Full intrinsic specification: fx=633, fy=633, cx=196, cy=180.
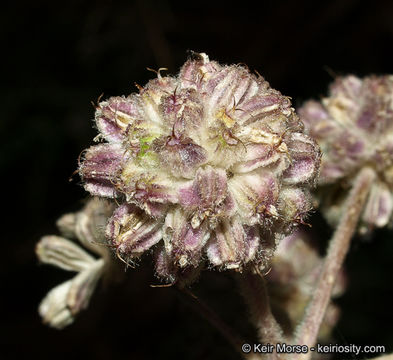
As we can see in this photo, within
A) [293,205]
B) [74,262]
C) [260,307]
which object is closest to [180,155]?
[293,205]

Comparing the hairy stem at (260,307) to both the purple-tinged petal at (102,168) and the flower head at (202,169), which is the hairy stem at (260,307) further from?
the purple-tinged petal at (102,168)

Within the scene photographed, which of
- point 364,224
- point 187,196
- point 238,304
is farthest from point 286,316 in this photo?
point 187,196

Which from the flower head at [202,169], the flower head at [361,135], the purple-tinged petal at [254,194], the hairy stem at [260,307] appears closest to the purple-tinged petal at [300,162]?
the flower head at [202,169]

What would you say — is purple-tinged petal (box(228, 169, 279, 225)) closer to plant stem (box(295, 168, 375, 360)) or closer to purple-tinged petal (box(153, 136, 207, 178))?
purple-tinged petal (box(153, 136, 207, 178))

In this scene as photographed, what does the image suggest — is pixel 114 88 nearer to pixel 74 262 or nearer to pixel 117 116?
pixel 74 262

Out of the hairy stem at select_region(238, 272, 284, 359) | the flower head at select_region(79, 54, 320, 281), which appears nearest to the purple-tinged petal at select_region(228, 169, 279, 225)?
the flower head at select_region(79, 54, 320, 281)

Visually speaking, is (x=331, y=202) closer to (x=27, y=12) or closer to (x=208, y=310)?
(x=208, y=310)
